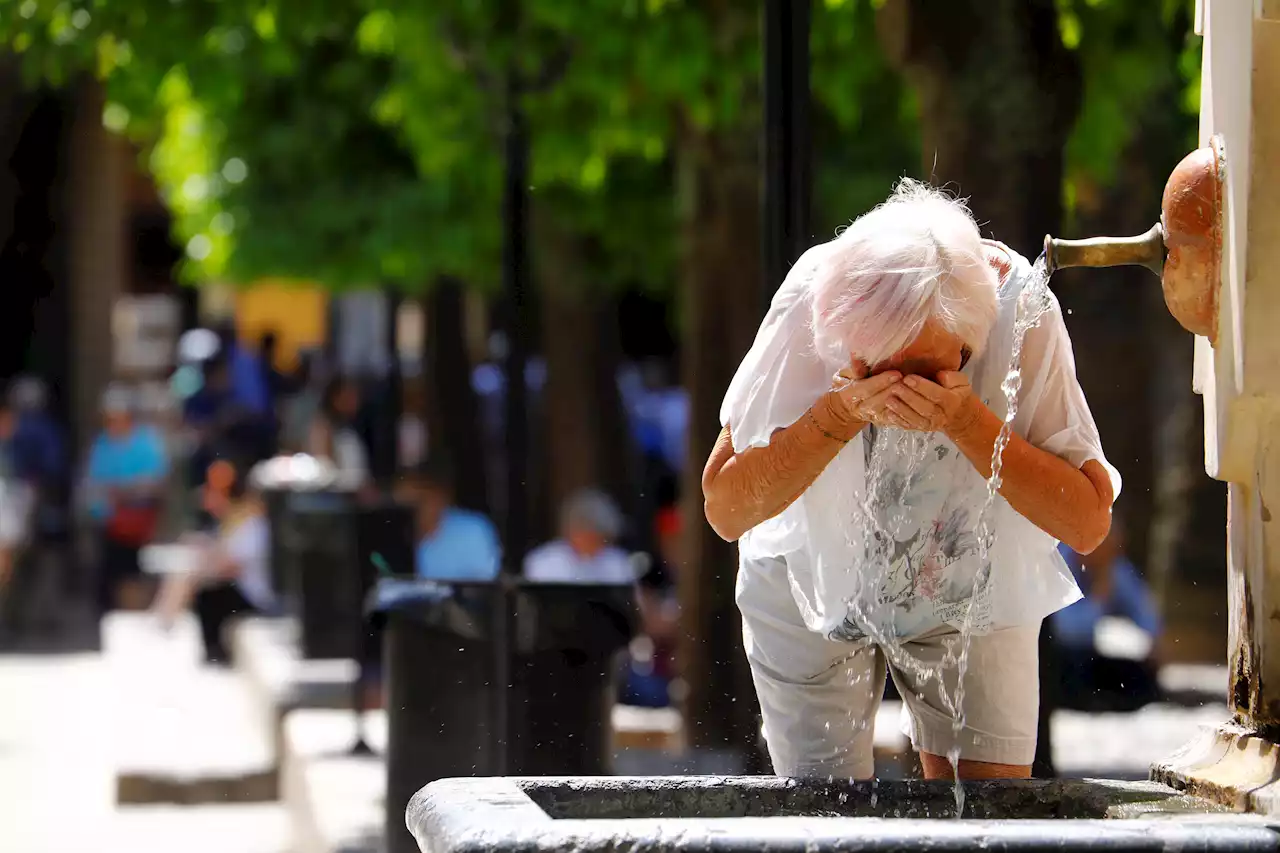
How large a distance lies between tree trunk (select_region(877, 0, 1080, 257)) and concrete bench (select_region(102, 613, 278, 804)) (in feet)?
12.4

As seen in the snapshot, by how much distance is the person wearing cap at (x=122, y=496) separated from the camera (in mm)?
16031

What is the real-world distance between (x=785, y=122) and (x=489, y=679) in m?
1.78

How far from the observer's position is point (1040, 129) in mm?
7133

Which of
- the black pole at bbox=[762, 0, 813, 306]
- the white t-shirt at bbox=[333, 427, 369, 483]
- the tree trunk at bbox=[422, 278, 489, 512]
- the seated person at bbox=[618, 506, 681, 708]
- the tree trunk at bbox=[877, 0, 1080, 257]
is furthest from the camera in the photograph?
the white t-shirt at bbox=[333, 427, 369, 483]

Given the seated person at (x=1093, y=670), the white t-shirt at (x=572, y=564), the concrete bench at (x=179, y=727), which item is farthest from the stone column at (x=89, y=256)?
the seated person at (x=1093, y=670)

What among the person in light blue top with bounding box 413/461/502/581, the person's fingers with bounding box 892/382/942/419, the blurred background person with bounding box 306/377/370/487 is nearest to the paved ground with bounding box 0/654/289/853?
the person in light blue top with bounding box 413/461/502/581

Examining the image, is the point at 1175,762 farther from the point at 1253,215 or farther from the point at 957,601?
the point at 1253,215

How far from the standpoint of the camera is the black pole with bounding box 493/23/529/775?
234 inches

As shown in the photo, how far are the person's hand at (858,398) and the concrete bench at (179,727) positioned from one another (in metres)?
5.86

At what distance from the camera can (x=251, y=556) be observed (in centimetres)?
1308

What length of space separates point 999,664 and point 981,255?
2.36 ft

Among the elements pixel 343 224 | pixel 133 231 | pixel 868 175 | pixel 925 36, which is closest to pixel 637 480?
pixel 343 224

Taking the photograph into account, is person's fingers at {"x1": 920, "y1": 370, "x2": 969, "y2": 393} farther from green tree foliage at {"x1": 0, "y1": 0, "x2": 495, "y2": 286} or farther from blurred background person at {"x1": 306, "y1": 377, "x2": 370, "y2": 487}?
blurred background person at {"x1": 306, "y1": 377, "x2": 370, "y2": 487}

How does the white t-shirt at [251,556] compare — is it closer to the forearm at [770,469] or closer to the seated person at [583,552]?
the seated person at [583,552]
